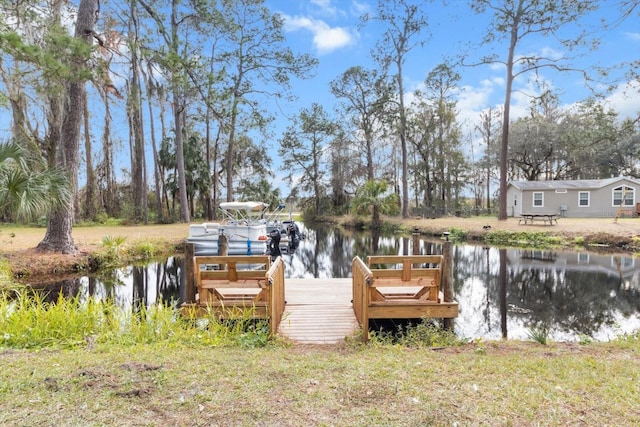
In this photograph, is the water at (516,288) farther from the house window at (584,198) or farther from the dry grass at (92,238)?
the house window at (584,198)

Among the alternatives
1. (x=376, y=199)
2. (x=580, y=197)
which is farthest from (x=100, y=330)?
(x=580, y=197)

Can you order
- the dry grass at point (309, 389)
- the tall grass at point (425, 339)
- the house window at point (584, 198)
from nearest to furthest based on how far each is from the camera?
the dry grass at point (309, 389)
the tall grass at point (425, 339)
the house window at point (584, 198)

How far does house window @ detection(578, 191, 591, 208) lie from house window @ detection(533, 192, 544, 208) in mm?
2471

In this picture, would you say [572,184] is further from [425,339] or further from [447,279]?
[425,339]

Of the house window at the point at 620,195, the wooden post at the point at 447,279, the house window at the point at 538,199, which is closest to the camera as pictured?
the wooden post at the point at 447,279

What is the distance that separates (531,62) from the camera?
22.5 m

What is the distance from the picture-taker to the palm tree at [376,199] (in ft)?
91.1

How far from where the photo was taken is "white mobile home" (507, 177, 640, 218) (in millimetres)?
28047

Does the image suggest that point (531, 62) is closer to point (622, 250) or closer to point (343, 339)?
point (622, 250)

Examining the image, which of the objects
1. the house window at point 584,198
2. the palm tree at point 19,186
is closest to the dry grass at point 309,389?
the palm tree at point 19,186

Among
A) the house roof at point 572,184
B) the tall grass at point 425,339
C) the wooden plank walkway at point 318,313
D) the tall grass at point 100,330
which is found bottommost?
the tall grass at point 425,339

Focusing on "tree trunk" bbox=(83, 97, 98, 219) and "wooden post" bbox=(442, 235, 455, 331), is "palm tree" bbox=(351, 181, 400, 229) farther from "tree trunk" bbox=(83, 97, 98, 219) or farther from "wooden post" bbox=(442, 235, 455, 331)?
"wooden post" bbox=(442, 235, 455, 331)

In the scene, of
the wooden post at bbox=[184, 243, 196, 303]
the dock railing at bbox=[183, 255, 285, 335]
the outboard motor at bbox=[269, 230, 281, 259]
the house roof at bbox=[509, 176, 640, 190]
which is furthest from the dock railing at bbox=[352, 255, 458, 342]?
the house roof at bbox=[509, 176, 640, 190]

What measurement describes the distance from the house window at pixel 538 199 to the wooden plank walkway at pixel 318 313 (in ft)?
85.4
